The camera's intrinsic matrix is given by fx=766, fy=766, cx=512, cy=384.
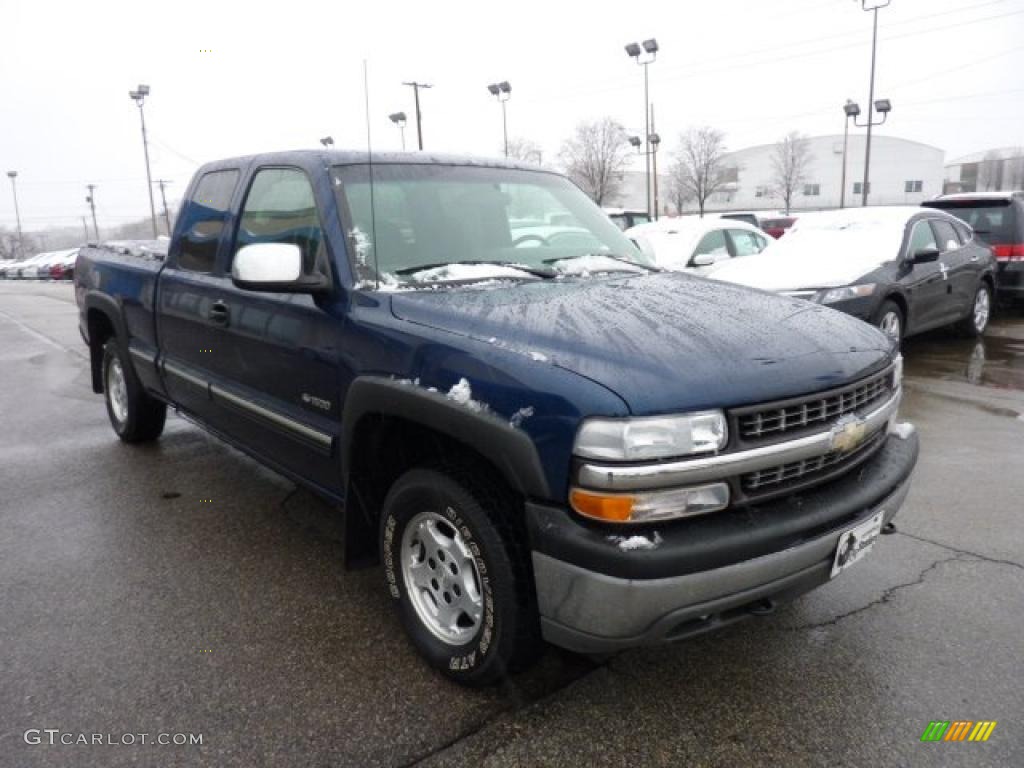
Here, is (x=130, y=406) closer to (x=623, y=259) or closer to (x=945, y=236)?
(x=623, y=259)

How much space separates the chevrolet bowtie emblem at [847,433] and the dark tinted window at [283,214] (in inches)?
79.2

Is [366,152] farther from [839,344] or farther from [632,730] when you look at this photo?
[632,730]

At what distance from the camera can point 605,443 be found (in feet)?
6.63

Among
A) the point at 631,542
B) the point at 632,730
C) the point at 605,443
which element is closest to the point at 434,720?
the point at 632,730

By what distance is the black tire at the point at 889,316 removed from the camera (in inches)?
294

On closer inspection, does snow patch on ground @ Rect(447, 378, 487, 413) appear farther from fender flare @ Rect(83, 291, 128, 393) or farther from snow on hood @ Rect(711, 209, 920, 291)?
snow on hood @ Rect(711, 209, 920, 291)

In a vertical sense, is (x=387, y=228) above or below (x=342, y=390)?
above

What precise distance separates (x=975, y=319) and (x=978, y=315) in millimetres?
128

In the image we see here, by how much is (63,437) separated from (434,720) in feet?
15.6

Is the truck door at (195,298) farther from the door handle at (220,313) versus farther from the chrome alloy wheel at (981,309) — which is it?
the chrome alloy wheel at (981,309)

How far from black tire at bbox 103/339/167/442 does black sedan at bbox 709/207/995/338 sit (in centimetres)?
523

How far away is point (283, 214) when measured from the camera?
3395 mm

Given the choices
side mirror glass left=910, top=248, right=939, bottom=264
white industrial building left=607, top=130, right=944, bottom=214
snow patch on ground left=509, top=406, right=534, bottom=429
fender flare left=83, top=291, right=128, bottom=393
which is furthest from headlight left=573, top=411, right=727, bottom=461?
white industrial building left=607, top=130, right=944, bottom=214

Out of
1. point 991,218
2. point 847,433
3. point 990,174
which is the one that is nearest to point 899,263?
point 991,218
